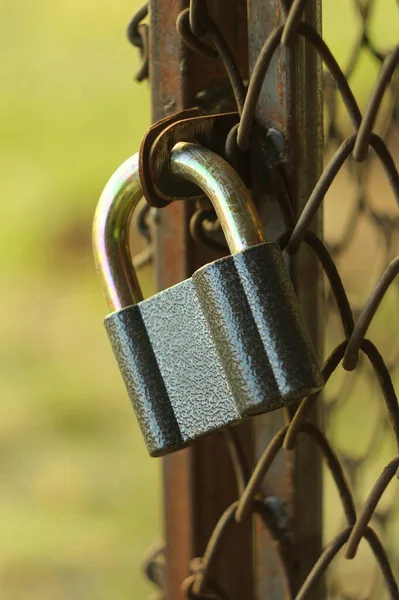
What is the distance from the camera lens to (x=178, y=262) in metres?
0.67

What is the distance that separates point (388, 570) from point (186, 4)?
0.39 metres

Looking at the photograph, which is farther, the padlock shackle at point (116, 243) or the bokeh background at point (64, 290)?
the bokeh background at point (64, 290)

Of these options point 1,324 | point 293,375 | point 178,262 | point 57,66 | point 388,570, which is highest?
point 57,66

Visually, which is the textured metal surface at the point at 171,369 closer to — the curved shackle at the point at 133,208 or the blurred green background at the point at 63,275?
the curved shackle at the point at 133,208

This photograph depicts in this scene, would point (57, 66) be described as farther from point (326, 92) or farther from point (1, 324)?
point (326, 92)

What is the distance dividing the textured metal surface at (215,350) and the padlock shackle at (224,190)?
2 centimetres

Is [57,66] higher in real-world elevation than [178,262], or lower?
higher

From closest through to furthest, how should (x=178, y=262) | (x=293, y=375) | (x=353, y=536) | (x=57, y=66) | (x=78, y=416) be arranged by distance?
(x=293, y=375) < (x=353, y=536) < (x=178, y=262) < (x=78, y=416) < (x=57, y=66)

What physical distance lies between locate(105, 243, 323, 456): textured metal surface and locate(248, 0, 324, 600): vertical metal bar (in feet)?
0.29

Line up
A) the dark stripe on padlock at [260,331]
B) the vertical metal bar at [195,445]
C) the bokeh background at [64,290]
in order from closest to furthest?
the dark stripe on padlock at [260,331]
the vertical metal bar at [195,445]
the bokeh background at [64,290]

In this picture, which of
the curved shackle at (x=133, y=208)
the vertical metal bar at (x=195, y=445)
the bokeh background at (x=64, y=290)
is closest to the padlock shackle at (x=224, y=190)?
the curved shackle at (x=133, y=208)

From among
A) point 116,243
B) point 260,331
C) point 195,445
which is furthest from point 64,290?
point 260,331

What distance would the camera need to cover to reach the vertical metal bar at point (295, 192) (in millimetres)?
556

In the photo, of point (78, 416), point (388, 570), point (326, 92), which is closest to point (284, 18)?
point (388, 570)
